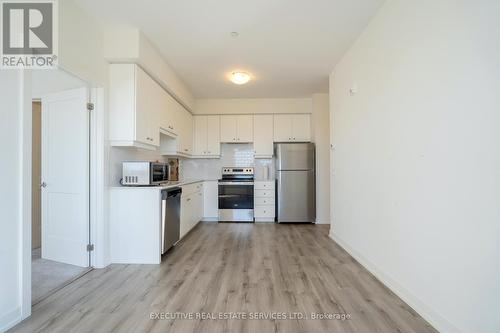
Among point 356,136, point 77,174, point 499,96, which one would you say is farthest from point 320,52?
point 77,174

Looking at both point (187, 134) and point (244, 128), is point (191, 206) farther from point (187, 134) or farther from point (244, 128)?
point (244, 128)

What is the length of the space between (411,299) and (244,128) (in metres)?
4.19

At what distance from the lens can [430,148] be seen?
174cm

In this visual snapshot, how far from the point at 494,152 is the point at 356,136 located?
1.73m

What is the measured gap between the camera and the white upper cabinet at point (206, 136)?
17.9 feet

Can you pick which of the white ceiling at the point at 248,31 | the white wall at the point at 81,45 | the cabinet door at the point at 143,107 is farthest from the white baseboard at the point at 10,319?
the white ceiling at the point at 248,31

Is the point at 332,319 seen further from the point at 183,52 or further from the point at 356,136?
the point at 183,52

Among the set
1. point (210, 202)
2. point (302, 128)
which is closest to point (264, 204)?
point (210, 202)

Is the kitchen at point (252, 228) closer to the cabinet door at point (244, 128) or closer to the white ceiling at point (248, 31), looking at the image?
the white ceiling at point (248, 31)

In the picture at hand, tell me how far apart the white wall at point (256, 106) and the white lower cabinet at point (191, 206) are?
167cm

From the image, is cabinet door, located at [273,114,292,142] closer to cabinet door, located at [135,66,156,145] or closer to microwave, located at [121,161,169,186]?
cabinet door, located at [135,66,156,145]

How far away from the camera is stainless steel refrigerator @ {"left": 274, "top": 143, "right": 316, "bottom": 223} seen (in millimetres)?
4965

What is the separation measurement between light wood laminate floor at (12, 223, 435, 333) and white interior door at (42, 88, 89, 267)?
52 centimetres
